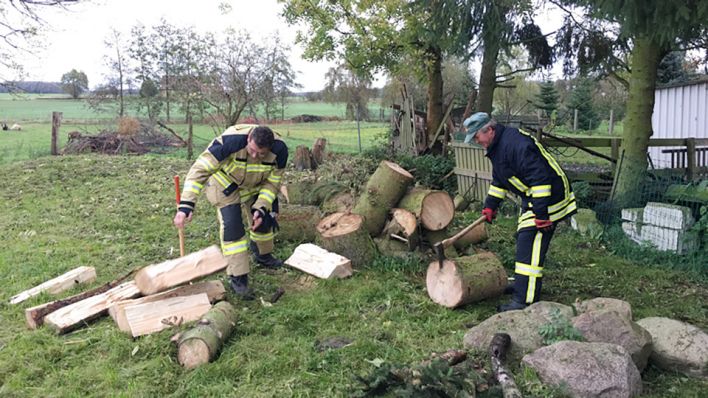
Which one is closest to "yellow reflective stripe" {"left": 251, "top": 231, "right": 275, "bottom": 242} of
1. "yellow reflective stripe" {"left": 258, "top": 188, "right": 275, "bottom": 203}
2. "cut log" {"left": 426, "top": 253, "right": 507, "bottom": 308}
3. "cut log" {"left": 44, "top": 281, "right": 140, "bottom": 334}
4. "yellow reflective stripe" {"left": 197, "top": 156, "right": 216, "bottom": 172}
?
"yellow reflective stripe" {"left": 258, "top": 188, "right": 275, "bottom": 203}

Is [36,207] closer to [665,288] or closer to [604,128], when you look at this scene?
[665,288]

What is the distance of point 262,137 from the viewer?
15.3 ft

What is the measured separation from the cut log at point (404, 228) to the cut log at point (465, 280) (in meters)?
0.93

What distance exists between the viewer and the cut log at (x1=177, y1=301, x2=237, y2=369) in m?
3.66

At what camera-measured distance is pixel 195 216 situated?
8219 millimetres

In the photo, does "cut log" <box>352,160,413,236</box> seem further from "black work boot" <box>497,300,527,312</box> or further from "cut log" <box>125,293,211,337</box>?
"cut log" <box>125,293,211,337</box>

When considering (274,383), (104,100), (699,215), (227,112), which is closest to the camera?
(274,383)

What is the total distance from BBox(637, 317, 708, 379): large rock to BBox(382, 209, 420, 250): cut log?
2.60 meters

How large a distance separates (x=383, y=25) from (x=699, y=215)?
7041 mm

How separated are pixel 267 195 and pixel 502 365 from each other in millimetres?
2839

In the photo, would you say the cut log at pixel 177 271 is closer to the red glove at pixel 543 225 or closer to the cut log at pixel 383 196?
the cut log at pixel 383 196

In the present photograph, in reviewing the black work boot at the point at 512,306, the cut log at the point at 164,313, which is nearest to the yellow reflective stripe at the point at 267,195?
the cut log at the point at 164,313

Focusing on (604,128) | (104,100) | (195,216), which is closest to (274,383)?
(195,216)

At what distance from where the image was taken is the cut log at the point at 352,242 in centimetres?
577
